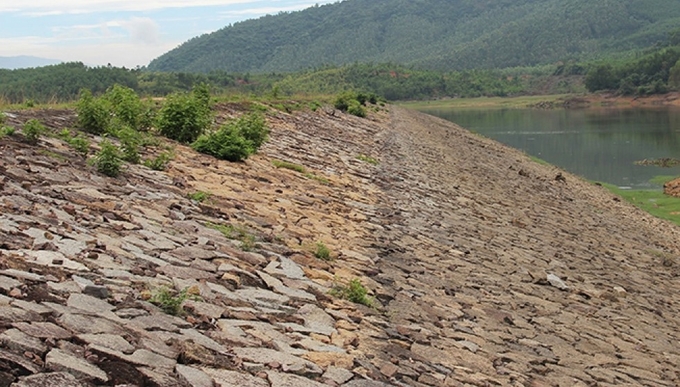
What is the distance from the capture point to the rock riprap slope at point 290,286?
5219 millimetres

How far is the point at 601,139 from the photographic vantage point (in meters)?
55.5

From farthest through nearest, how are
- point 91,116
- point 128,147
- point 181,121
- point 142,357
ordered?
point 181,121, point 91,116, point 128,147, point 142,357

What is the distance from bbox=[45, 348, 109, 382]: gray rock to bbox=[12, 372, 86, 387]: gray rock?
6cm

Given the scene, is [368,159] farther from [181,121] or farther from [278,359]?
[278,359]

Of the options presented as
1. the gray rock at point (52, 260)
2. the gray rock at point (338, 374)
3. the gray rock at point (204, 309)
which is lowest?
the gray rock at point (338, 374)

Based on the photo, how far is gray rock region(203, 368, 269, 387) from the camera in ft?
16.5

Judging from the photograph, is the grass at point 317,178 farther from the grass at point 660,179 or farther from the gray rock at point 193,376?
the grass at point 660,179

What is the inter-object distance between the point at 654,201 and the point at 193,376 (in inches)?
1079

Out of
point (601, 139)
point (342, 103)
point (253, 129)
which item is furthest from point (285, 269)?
point (601, 139)

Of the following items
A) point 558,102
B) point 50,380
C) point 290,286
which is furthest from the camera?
point 558,102

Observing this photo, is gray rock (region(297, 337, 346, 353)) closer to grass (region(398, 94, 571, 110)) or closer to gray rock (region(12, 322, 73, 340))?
gray rock (region(12, 322, 73, 340))

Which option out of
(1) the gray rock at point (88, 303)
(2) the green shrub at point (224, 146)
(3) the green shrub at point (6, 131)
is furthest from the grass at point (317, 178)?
(1) the gray rock at point (88, 303)

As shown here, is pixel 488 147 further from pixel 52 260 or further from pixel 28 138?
pixel 52 260

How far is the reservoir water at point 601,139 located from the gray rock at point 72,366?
32721 mm
